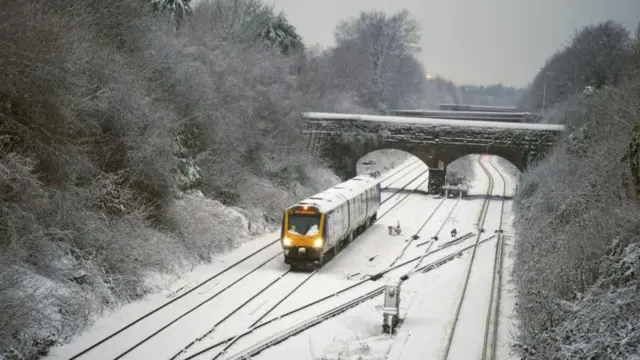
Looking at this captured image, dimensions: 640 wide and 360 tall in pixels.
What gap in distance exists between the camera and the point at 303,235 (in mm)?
22562

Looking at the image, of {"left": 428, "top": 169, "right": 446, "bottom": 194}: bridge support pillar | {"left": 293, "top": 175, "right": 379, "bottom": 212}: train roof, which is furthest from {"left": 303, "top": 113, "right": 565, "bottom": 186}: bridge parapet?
{"left": 293, "top": 175, "right": 379, "bottom": 212}: train roof

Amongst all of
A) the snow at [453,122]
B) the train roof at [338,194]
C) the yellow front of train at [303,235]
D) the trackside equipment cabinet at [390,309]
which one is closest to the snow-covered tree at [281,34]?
the snow at [453,122]

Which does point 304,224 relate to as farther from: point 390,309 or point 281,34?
point 281,34

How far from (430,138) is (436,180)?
3.25m

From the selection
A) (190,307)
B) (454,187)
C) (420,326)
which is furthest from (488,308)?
(454,187)

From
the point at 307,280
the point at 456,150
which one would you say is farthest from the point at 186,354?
the point at 456,150

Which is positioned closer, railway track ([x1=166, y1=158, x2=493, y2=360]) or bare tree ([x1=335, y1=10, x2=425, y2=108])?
railway track ([x1=166, y1=158, x2=493, y2=360])

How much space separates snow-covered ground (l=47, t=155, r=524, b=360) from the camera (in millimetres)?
14500

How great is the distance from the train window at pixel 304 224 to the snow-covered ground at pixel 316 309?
1.54m

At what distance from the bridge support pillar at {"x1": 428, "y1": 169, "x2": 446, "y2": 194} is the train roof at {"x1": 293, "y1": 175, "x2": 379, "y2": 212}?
525 inches

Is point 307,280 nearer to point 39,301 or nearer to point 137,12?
point 39,301

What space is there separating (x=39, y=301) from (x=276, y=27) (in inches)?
1721

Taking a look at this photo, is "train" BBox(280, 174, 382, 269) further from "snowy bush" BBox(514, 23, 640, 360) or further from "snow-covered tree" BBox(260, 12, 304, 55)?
"snow-covered tree" BBox(260, 12, 304, 55)

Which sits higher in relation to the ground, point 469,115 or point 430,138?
point 469,115
